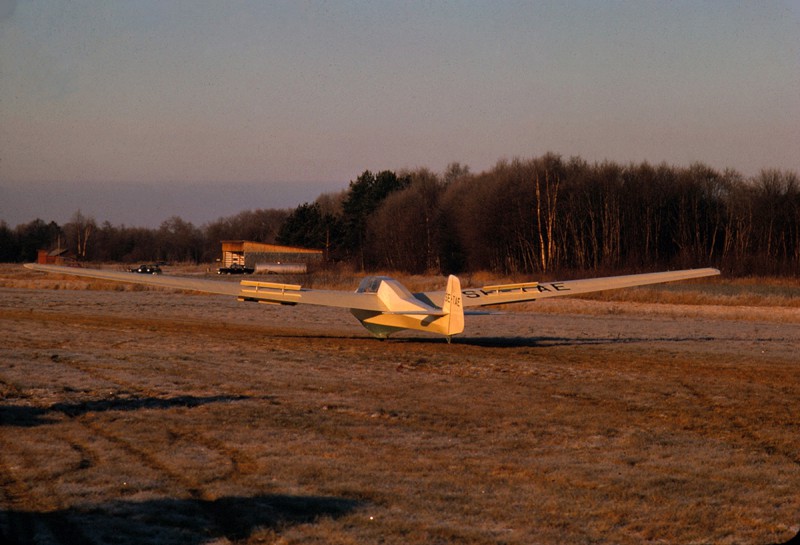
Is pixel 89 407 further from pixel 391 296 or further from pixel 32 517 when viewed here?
pixel 391 296

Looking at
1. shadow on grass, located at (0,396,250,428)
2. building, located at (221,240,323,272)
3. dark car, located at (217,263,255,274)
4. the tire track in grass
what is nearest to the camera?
the tire track in grass

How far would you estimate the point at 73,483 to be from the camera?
20.1ft

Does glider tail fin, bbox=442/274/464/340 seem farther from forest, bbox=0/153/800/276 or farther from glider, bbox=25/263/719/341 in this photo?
forest, bbox=0/153/800/276

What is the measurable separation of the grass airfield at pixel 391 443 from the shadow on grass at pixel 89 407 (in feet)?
0.23

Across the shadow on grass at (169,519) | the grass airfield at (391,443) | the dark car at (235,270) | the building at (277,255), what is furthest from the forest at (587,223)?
the shadow on grass at (169,519)

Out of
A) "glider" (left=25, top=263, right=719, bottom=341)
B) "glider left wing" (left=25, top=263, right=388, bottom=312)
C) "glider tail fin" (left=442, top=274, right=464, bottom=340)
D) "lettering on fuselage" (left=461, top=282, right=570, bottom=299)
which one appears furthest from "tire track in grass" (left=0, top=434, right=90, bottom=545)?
"lettering on fuselage" (left=461, top=282, right=570, bottom=299)

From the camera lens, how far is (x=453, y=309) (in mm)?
16328

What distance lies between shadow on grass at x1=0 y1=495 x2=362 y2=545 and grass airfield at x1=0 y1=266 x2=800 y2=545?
0.06ft

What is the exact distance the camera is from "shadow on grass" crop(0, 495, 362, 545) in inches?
198

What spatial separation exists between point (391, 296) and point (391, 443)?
10178mm

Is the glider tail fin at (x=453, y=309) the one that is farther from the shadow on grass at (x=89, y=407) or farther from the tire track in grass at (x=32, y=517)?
→ the tire track in grass at (x=32, y=517)

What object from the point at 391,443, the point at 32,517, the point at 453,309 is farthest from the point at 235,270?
the point at 32,517

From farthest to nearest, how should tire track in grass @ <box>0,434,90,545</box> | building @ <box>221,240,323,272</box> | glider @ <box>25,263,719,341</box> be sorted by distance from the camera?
building @ <box>221,240,323,272</box> → glider @ <box>25,263,719,341</box> → tire track in grass @ <box>0,434,90,545</box>

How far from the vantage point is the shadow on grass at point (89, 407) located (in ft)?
27.8
